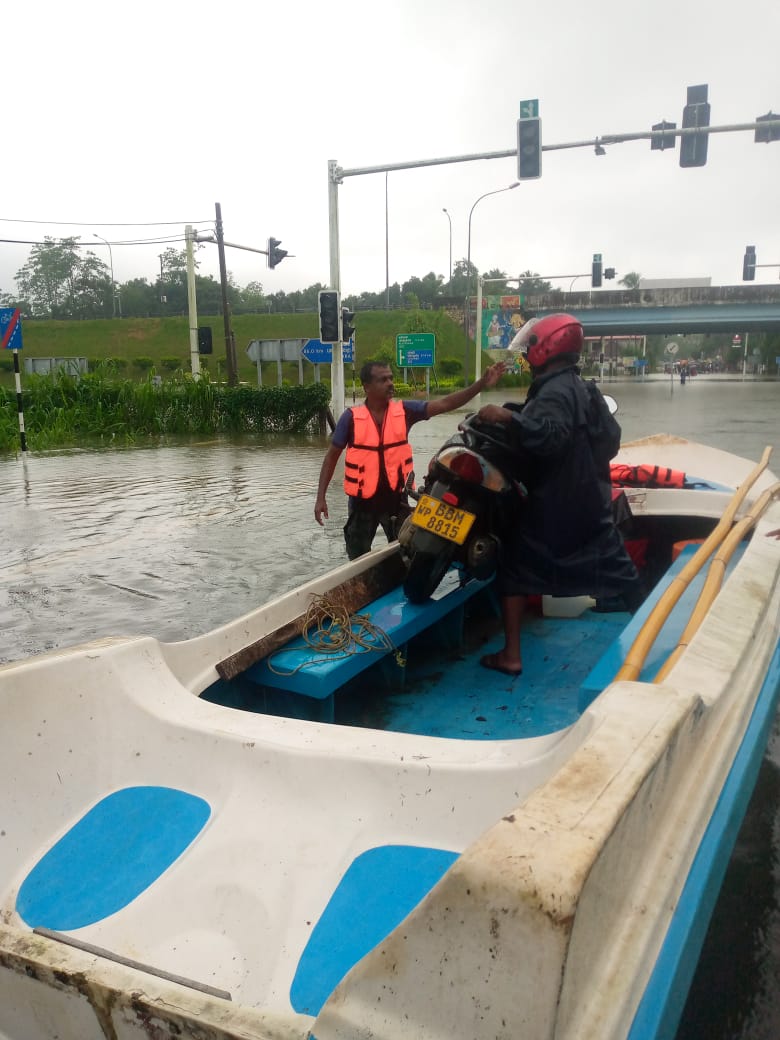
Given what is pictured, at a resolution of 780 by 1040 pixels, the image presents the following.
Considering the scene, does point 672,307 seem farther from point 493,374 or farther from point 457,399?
point 493,374

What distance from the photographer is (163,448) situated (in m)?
16.9

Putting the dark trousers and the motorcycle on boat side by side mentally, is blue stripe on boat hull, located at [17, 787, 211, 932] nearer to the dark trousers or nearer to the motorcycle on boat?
the motorcycle on boat

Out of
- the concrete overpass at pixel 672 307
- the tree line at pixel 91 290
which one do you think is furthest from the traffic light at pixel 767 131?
the tree line at pixel 91 290

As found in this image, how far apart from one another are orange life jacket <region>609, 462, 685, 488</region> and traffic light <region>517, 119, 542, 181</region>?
1108cm

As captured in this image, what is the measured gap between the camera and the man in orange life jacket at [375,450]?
4758 mm

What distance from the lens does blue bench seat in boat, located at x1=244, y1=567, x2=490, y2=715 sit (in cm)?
281

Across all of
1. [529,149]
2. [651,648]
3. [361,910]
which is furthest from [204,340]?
[361,910]

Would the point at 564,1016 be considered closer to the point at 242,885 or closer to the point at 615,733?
the point at 615,733

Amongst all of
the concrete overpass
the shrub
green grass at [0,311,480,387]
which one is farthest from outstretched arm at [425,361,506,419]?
green grass at [0,311,480,387]

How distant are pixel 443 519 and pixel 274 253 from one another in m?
20.3

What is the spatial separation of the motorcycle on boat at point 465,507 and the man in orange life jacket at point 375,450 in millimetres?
1318

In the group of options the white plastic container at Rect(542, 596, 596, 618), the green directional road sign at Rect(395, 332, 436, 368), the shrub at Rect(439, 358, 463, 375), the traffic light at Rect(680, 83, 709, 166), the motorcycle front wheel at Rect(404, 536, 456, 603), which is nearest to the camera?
the motorcycle front wheel at Rect(404, 536, 456, 603)

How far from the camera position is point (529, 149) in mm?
14266

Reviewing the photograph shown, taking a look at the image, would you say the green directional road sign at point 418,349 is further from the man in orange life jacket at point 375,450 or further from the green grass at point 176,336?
the green grass at point 176,336
